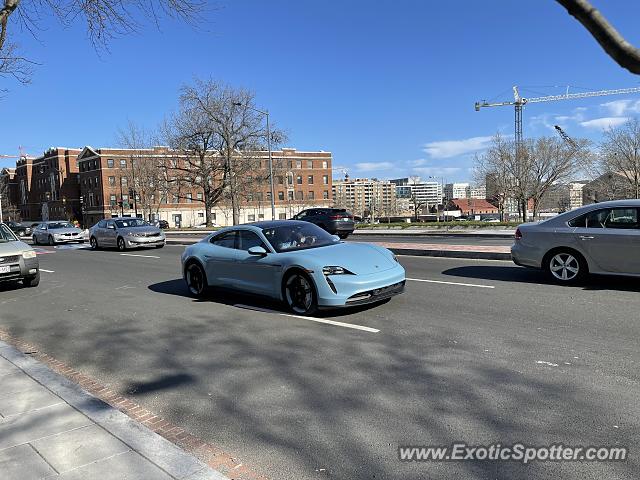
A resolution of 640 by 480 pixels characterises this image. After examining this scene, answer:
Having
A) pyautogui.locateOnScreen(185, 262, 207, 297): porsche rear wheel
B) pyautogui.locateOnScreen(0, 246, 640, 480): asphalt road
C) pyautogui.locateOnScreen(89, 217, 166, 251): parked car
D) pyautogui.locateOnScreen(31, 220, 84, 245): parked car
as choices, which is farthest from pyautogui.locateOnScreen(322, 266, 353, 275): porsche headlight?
pyautogui.locateOnScreen(31, 220, 84, 245): parked car

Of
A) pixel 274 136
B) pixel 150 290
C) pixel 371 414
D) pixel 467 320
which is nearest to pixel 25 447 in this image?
pixel 371 414

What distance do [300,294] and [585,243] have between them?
510cm

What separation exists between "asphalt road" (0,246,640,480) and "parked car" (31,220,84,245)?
22.5 meters

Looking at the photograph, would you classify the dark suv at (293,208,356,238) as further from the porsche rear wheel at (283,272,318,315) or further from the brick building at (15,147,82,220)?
the brick building at (15,147,82,220)

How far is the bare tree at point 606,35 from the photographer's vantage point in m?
2.79

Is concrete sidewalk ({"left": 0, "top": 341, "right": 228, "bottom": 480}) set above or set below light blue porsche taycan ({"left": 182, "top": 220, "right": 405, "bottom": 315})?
below

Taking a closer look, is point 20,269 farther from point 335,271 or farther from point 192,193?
point 192,193

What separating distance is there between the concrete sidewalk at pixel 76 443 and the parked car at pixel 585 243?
7.75 meters

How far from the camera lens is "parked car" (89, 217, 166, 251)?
21891mm

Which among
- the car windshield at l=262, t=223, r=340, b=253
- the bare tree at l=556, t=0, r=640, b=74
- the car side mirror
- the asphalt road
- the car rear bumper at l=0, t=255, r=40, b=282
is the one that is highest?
the bare tree at l=556, t=0, r=640, b=74

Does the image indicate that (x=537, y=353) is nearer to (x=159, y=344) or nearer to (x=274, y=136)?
(x=159, y=344)

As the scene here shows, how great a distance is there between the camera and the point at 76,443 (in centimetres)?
342

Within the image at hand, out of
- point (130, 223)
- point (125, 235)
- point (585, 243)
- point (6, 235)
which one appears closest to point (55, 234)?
point (130, 223)

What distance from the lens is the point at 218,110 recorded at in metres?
46.5
